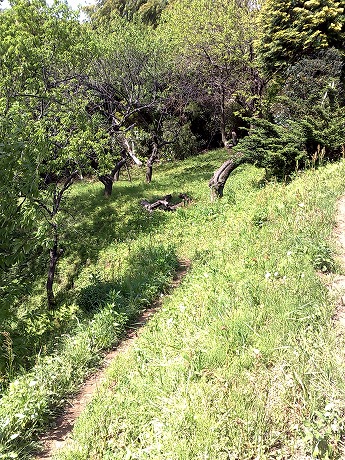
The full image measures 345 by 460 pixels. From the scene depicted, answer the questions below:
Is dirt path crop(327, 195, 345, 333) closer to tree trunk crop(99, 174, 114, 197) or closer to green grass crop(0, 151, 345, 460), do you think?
green grass crop(0, 151, 345, 460)

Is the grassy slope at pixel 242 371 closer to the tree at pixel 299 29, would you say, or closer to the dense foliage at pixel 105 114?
the dense foliage at pixel 105 114

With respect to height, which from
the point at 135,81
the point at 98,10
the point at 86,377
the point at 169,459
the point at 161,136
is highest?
the point at 98,10

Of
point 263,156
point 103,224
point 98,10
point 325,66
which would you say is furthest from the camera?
point 98,10

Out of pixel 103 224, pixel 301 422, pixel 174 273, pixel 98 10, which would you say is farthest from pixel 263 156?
pixel 98 10

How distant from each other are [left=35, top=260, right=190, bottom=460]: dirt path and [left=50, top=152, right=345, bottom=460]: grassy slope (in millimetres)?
285

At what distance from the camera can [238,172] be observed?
17109 millimetres

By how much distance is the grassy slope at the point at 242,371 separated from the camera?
7.45 feet

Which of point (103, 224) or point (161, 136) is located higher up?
point (161, 136)

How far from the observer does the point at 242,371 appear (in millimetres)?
2773

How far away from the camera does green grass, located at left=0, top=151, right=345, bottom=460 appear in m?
2.31

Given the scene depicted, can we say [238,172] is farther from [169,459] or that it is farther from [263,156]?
[169,459]

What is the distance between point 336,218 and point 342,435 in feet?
11.9

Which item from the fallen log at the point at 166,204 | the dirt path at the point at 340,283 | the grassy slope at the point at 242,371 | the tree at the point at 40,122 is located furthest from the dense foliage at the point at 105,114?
the dirt path at the point at 340,283

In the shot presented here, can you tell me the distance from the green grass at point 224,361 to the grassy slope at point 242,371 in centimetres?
1
